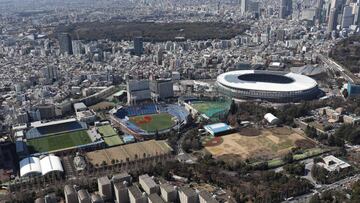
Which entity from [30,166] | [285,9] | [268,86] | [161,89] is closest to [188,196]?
[30,166]

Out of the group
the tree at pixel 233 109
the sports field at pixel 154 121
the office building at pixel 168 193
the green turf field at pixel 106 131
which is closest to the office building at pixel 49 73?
the sports field at pixel 154 121

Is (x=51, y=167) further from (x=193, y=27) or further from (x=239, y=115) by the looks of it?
(x=193, y=27)

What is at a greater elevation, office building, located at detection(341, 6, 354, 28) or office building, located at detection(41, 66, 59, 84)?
office building, located at detection(341, 6, 354, 28)

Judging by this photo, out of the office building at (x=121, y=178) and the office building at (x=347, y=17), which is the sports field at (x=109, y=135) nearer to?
the office building at (x=121, y=178)

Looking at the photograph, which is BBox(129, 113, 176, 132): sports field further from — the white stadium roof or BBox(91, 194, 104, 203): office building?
BBox(91, 194, 104, 203): office building

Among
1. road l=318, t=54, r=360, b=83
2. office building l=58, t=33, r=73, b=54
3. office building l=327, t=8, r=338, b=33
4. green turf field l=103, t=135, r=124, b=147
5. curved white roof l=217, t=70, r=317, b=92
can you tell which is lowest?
green turf field l=103, t=135, r=124, b=147

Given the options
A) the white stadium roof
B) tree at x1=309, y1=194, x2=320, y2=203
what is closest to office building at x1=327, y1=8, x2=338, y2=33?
tree at x1=309, y1=194, x2=320, y2=203

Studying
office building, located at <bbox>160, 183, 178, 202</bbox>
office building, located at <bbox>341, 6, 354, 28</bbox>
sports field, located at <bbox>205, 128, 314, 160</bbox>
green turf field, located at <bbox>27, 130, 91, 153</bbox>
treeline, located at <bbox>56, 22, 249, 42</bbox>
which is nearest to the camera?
office building, located at <bbox>160, 183, 178, 202</bbox>
